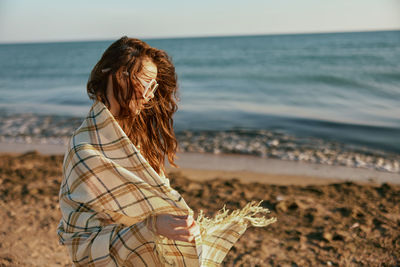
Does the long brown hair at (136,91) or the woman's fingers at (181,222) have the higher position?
the long brown hair at (136,91)

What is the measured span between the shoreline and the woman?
3.58 metres

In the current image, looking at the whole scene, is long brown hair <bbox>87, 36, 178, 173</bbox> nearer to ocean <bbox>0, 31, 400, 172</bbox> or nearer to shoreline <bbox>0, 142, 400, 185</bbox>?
shoreline <bbox>0, 142, 400, 185</bbox>

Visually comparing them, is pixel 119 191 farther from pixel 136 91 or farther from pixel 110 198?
pixel 136 91

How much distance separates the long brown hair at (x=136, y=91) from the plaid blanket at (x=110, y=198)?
12 centimetres

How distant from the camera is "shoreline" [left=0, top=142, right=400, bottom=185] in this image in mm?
5426

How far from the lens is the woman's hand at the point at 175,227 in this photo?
1431 mm

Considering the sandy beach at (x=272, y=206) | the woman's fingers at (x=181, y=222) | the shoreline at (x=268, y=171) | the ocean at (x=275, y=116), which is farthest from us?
the ocean at (x=275, y=116)

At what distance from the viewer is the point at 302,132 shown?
8.34 m

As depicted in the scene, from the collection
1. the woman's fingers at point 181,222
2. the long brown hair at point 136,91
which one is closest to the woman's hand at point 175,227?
the woman's fingers at point 181,222

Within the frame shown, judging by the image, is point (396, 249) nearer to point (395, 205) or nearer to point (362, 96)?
point (395, 205)

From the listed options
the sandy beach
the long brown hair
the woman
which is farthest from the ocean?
the woman

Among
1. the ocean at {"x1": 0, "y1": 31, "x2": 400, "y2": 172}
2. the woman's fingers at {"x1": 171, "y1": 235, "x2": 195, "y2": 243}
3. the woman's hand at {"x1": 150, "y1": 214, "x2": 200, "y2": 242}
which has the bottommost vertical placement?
the ocean at {"x1": 0, "y1": 31, "x2": 400, "y2": 172}

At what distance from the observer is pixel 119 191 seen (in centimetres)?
157

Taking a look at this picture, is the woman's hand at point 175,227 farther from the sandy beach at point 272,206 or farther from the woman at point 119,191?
the sandy beach at point 272,206
